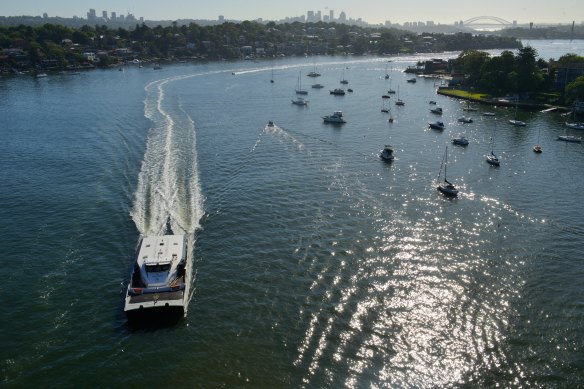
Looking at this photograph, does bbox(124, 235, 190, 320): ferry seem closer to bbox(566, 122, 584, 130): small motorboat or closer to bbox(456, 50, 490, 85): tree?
bbox(566, 122, 584, 130): small motorboat

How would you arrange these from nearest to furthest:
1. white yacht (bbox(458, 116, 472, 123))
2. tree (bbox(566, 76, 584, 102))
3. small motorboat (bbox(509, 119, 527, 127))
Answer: small motorboat (bbox(509, 119, 527, 127)) → white yacht (bbox(458, 116, 472, 123)) → tree (bbox(566, 76, 584, 102))

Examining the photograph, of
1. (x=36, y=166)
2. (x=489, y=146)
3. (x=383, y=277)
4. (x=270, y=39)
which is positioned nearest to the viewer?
(x=383, y=277)

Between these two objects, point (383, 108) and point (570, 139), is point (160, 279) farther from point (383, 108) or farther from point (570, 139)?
point (383, 108)

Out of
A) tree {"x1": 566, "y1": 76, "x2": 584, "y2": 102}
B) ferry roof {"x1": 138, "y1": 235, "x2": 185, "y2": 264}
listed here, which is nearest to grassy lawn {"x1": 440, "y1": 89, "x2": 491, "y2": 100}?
tree {"x1": 566, "y1": 76, "x2": 584, "y2": 102}

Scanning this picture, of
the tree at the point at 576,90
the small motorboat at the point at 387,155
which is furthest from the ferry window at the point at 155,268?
the tree at the point at 576,90

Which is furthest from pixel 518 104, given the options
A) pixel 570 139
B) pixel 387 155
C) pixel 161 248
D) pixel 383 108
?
pixel 161 248

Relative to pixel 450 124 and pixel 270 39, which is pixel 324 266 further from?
pixel 270 39

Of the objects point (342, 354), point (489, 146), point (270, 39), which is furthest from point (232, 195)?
point (270, 39)
